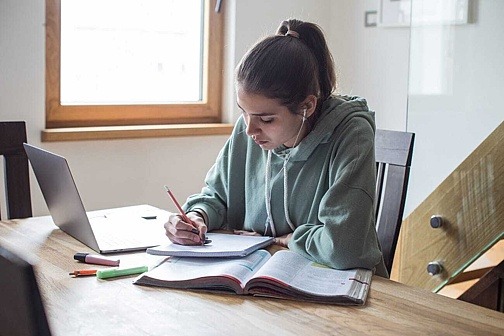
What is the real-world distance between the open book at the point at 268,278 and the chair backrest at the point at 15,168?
72 cm

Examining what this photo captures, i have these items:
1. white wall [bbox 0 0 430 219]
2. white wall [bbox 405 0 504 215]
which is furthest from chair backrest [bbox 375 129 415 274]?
white wall [bbox 0 0 430 219]

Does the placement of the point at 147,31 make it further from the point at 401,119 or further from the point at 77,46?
the point at 401,119

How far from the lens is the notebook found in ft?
5.24

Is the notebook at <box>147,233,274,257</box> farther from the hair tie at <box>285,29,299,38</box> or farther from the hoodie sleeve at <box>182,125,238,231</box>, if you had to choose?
the hair tie at <box>285,29,299,38</box>

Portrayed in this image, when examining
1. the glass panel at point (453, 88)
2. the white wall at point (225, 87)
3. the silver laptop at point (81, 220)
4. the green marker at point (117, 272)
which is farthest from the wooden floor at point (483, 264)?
the green marker at point (117, 272)

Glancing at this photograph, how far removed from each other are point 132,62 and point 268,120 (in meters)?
1.69

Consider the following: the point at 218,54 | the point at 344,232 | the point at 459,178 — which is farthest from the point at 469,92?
the point at 218,54

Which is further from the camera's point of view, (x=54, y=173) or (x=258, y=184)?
(x=258, y=184)

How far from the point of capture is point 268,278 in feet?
4.63

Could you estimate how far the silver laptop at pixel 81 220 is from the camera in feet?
5.67

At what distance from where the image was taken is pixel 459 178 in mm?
2490

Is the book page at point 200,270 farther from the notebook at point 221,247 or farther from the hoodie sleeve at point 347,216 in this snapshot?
the hoodie sleeve at point 347,216

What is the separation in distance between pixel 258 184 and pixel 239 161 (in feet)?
0.31

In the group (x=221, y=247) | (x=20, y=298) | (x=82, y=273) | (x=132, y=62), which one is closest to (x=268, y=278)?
(x=221, y=247)
